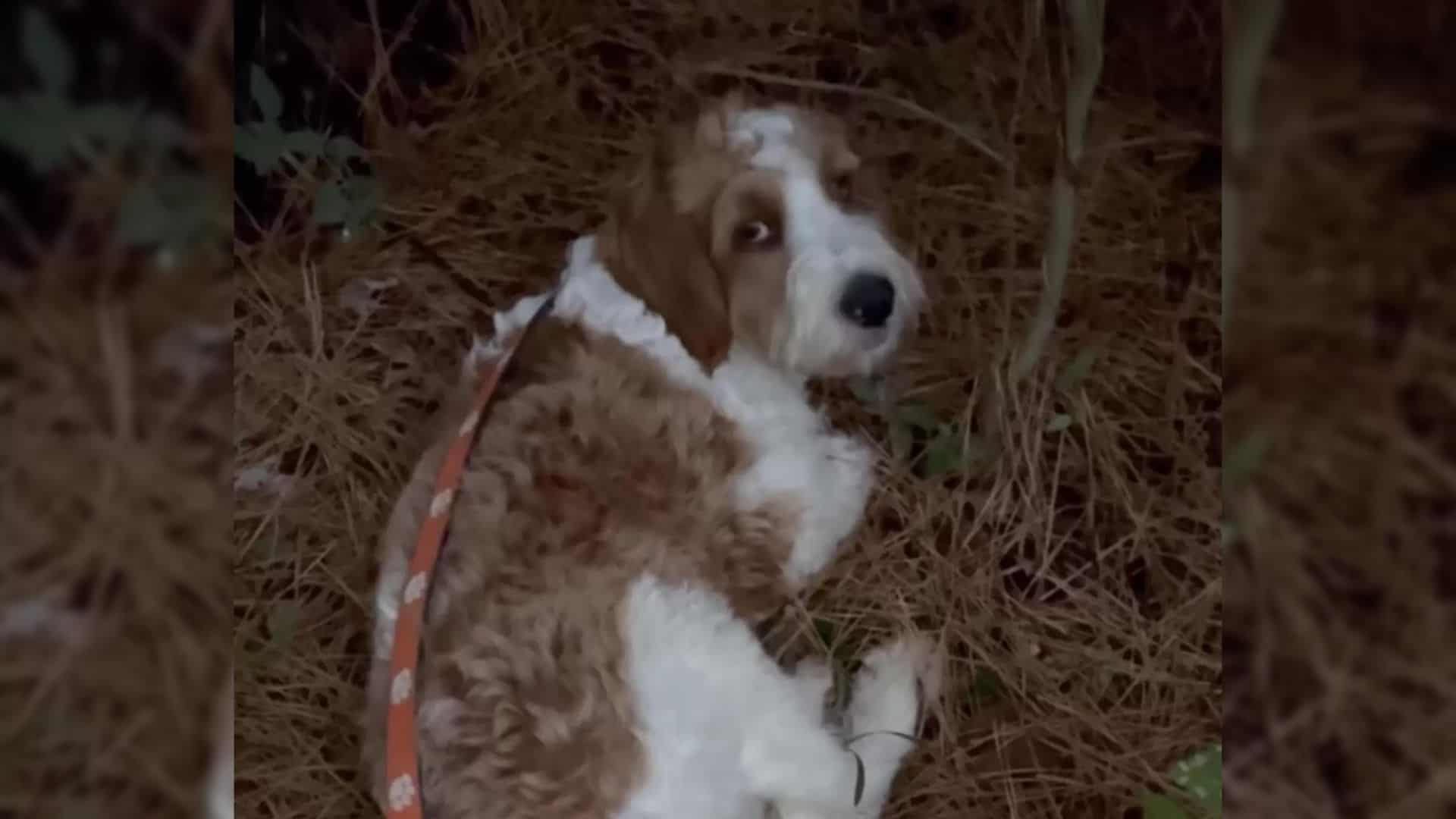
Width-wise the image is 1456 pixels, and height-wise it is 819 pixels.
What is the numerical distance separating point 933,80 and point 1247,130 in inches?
56.9

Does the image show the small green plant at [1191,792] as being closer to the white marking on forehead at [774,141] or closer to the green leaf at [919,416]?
the green leaf at [919,416]

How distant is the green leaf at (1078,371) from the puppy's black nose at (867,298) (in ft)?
1.48

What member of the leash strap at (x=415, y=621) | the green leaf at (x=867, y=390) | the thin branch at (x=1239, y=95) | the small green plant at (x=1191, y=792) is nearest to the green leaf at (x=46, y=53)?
the thin branch at (x=1239, y=95)

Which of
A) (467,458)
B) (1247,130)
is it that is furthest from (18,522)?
(467,458)

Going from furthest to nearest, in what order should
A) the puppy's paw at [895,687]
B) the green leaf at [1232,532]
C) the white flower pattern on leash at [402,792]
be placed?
the puppy's paw at [895,687], the white flower pattern on leash at [402,792], the green leaf at [1232,532]

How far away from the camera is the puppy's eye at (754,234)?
6.77 feet

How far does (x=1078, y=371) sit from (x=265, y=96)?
1446 millimetres

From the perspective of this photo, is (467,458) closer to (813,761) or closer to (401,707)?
(401,707)

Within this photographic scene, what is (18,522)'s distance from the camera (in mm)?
800

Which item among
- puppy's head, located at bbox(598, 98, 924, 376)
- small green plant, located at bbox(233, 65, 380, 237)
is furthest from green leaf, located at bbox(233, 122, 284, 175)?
puppy's head, located at bbox(598, 98, 924, 376)

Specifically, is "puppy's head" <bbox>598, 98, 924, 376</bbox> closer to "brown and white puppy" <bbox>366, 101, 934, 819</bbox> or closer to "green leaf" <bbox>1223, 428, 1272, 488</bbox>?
"brown and white puppy" <bbox>366, 101, 934, 819</bbox>

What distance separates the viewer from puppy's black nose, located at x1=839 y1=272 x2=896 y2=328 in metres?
1.99

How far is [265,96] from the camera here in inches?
82.1

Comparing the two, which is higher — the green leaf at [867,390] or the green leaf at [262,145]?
the green leaf at [262,145]
